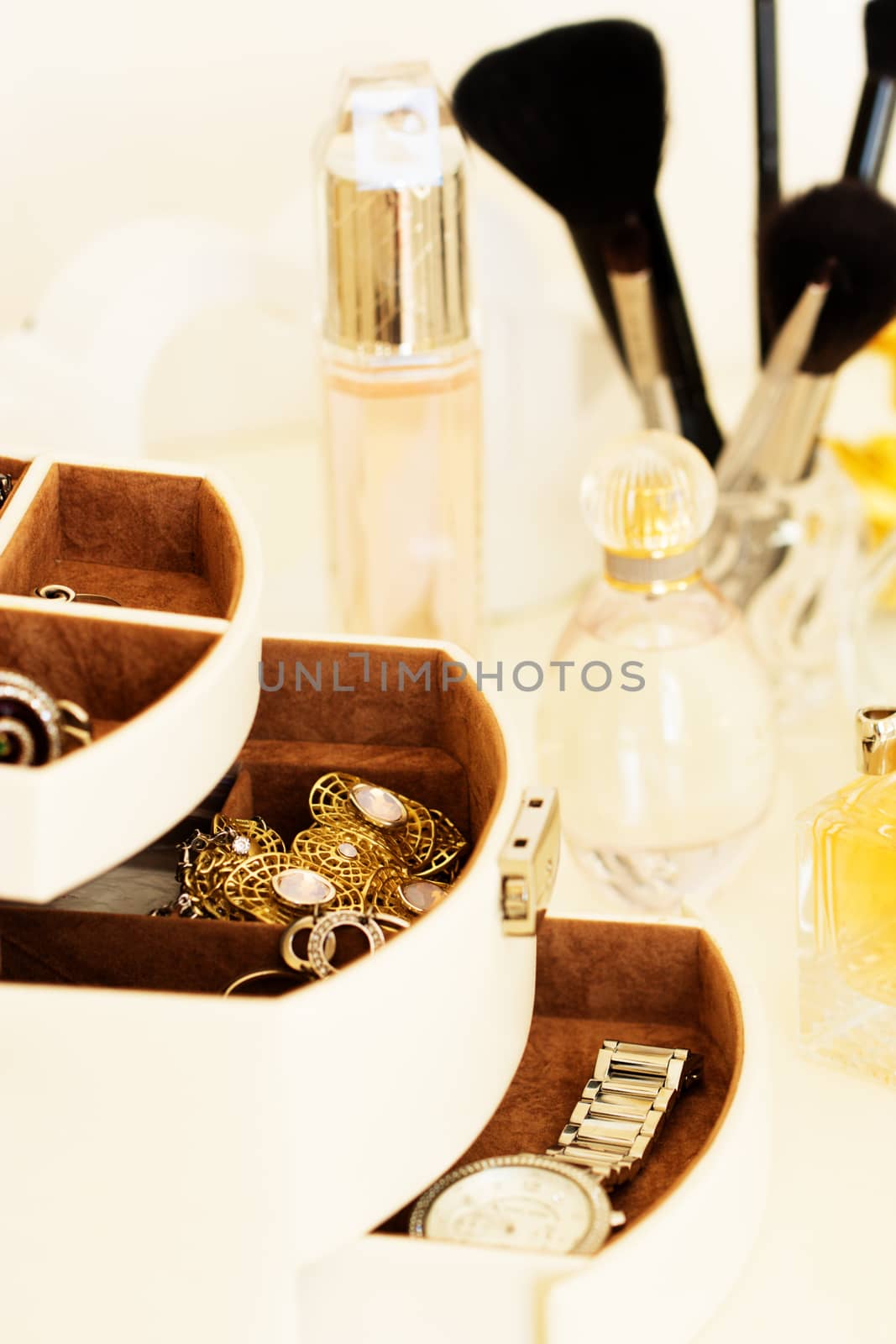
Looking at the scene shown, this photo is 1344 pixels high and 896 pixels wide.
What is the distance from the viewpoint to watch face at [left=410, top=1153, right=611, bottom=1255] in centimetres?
38

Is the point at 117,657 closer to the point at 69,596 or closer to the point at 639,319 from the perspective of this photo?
the point at 69,596

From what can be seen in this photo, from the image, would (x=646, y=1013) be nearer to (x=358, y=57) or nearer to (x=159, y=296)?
(x=159, y=296)

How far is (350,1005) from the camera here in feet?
1.12

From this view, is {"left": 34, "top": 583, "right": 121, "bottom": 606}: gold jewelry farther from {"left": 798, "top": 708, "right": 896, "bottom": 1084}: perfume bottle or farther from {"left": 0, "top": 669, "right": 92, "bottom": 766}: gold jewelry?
{"left": 798, "top": 708, "right": 896, "bottom": 1084}: perfume bottle

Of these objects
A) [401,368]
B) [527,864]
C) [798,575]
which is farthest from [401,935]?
[798,575]

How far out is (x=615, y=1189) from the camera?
417 mm

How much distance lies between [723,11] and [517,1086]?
2.53ft

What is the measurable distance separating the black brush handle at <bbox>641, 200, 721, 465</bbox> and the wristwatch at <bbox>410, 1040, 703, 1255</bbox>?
1.27 ft

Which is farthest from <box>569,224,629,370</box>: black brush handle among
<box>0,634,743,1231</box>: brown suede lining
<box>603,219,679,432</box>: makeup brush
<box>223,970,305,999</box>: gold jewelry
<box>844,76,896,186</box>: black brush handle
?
<box>223,970,305,999</box>: gold jewelry

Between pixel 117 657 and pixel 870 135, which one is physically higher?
pixel 870 135

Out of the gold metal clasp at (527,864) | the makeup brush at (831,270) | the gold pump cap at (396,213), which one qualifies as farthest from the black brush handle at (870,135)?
the gold metal clasp at (527,864)

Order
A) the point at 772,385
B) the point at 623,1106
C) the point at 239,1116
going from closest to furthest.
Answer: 1. the point at 239,1116
2. the point at 623,1106
3. the point at 772,385

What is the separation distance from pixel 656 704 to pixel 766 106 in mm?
345

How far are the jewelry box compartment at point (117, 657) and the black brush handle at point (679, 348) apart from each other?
0.31 meters
